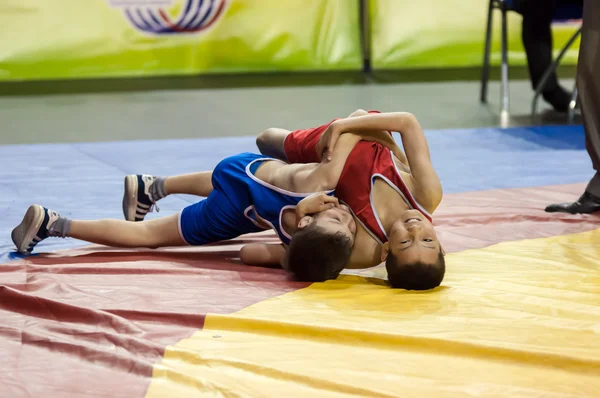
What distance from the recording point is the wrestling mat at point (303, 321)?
1787mm

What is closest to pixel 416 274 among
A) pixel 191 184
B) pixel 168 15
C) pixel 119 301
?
pixel 119 301

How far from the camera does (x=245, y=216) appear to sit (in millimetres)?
2752

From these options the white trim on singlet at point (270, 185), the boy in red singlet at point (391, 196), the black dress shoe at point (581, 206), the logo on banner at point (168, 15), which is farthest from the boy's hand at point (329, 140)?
the logo on banner at point (168, 15)

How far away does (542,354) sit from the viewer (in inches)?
73.9

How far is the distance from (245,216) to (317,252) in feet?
1.59

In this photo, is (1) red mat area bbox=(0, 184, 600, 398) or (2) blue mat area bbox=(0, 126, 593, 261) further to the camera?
(2) blue mat area bbox=(0, 126, 593, 261)

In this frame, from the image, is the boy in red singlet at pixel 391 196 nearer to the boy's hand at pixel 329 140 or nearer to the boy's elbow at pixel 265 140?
the boy's hand at pixel 329 140

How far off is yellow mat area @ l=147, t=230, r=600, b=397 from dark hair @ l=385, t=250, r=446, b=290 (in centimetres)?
3

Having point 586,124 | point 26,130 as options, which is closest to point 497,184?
point 586,124

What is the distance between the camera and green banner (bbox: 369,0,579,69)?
24.3 feet

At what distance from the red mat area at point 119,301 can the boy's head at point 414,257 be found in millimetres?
322

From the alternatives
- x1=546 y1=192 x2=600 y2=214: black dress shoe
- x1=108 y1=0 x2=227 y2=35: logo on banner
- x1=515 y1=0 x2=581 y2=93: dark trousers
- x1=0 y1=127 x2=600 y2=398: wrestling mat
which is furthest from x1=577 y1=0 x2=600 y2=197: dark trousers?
x1=108 y1=0 x2=227 y2=35: logo on banner

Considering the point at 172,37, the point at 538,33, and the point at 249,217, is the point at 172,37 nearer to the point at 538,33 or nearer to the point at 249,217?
the point at 538,33

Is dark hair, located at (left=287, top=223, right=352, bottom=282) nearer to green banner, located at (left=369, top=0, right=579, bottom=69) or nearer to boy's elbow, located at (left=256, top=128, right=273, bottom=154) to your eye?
boy's elbow, located at (left=256, top=128, right=273, bottom=154)
